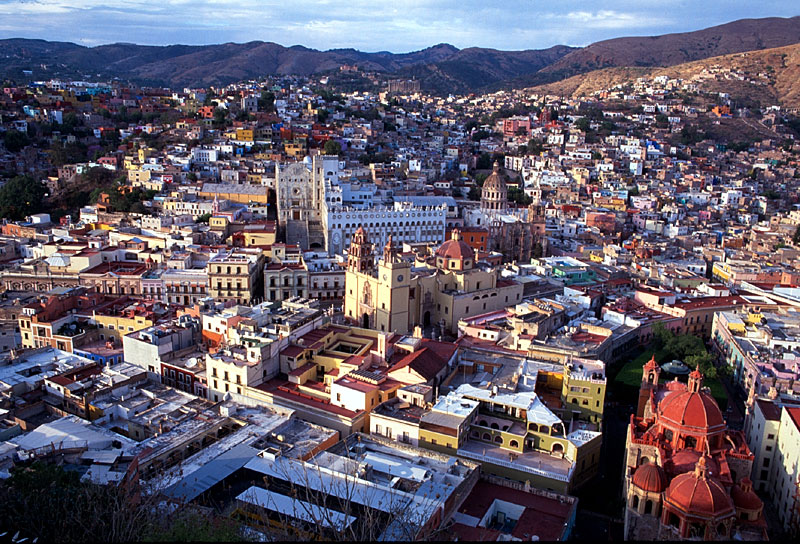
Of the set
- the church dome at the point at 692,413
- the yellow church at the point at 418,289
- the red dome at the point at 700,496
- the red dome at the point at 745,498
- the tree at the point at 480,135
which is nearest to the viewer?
the red dome at the point at 700,496

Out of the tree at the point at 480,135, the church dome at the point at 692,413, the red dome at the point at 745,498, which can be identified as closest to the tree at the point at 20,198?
the church dome at the point at 692,413

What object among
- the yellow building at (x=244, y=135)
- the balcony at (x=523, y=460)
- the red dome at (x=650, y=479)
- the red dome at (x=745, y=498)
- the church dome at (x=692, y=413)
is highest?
the yellow building at (x=244, y=135)

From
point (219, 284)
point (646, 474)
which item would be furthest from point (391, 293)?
point (646, 474)

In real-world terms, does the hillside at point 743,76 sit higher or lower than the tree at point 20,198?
higher

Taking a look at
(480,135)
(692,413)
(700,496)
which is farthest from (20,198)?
(480,135)

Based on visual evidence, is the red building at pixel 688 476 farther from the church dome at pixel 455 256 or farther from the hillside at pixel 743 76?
the hillside at pixel 743 76

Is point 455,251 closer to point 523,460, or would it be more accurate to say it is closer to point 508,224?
point 523,460

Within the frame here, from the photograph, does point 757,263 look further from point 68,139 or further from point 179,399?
point 68,139
